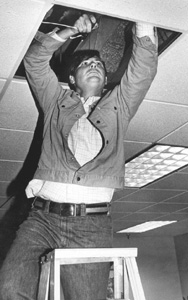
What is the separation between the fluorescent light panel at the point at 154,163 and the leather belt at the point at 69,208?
7.42 ft

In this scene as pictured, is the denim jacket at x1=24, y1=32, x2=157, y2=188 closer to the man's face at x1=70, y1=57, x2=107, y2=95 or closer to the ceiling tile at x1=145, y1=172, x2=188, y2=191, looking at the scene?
the man's face at x1=70, y1=57, x2=107, y2=95

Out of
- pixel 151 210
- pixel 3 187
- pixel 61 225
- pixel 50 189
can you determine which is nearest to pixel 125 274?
pixel 61 225

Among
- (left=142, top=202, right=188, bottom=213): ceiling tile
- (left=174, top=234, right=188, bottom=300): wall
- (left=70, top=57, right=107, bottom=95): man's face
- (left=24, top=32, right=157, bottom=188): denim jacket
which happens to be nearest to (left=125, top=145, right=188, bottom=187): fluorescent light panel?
(left=142, top=202, right=188, bottom=213): ceiling tile

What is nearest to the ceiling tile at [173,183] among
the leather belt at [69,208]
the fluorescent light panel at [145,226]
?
the fluorescent light panel at [145,226]

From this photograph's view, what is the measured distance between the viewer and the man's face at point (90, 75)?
78.9 inches

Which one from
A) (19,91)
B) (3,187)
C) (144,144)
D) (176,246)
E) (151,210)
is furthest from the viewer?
(176,246)

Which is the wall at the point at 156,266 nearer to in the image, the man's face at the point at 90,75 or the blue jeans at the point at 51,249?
the man's face at the point at 90,75

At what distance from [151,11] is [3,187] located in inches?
147

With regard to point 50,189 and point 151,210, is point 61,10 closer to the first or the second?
point 50,189

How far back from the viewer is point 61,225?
1526mm

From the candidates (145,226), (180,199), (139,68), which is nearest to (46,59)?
(139,68)

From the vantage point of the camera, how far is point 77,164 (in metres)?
1.68

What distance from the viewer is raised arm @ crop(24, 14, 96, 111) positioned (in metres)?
1.75

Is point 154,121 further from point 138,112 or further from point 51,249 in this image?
point 51,249
